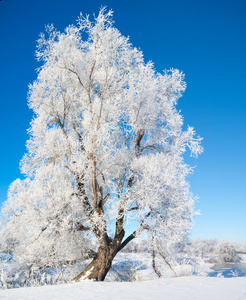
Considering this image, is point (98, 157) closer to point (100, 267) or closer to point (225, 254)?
point (100, 267)

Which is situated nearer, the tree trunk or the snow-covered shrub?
the tree trunk

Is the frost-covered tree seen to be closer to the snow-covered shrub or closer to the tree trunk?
the tree trunk

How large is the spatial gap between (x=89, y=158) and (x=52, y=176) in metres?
1.88

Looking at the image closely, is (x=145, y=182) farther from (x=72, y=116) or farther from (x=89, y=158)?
(x=72, y=116)

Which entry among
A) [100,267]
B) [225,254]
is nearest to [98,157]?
[100,267]

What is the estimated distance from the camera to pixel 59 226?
356 inches

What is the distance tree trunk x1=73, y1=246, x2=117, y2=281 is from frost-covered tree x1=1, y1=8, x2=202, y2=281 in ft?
0.11

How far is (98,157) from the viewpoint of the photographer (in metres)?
9.38

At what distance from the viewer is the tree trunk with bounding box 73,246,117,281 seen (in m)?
8.73

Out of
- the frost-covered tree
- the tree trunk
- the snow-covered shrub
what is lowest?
the snow-covered shrub

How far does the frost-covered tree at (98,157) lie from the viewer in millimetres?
8961

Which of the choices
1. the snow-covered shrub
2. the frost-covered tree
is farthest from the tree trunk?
the snow-covered shrub

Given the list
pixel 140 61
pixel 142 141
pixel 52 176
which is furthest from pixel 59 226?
pixel 140 61

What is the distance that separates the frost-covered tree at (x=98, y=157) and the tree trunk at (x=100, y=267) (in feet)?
0.11
